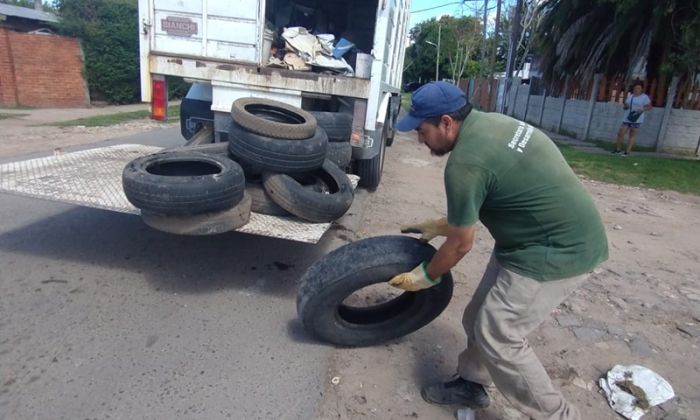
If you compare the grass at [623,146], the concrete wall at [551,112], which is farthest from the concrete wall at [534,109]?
the grass at [623,146]

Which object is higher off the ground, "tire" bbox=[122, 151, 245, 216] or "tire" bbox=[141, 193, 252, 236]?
"tire" bbox=[122, 151, 245, 216]

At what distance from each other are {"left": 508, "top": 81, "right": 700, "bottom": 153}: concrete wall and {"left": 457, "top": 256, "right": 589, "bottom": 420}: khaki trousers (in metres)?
14.0

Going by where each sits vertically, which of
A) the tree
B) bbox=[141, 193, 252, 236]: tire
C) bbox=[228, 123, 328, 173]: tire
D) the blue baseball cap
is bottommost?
bbox=[141, 193, 252, 236]: tire

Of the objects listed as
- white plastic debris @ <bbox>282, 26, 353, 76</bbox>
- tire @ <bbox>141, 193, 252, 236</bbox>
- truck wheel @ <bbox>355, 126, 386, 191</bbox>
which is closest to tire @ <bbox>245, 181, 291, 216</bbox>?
tire @ <bbox>141, 193, 252, 236</bbox>

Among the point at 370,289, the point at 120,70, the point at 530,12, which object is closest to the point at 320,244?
the point at 370,289

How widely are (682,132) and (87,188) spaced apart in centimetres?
1522

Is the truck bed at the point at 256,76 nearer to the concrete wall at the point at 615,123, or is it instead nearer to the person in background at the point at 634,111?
the person in background at the point at 634,111

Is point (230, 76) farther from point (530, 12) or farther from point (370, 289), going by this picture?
point (530, 12)

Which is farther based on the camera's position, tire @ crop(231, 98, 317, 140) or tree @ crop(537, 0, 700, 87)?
tree @ crop(537, 0, 700, 87)

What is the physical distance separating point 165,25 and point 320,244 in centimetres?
294

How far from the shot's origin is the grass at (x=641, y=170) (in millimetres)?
9328

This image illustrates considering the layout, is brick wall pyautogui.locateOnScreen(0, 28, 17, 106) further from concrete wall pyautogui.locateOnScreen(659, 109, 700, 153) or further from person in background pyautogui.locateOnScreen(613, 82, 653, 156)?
concrete wall pyautogui.locateOnScreen(659, 109, 700, 153)

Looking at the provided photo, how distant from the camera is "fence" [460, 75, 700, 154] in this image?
13.3 meters

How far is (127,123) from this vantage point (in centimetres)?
1310
